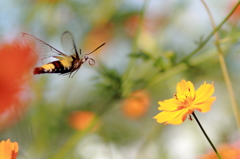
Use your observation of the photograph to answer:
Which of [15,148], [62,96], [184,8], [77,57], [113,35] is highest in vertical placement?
[113,35]

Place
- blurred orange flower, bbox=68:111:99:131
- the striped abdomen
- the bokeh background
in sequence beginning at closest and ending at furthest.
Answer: the striped abdomen < the bokeh background < blurred orange flower, bbox=68:111:99:131

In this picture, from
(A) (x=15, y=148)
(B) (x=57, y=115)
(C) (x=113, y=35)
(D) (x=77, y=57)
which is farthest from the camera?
(C) (x=113, y=35)

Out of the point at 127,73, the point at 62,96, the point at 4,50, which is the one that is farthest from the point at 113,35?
the point at 4,50

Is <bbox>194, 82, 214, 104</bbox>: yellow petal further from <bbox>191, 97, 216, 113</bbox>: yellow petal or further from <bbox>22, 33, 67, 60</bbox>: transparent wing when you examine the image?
<bbox>22, 33, 67, 60</bbox>: transparent wing

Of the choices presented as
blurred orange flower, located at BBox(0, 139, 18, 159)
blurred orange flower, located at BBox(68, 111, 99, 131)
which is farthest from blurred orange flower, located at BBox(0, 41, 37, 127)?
blurred orange flower, located at BBox(68, 111, 99, 131)

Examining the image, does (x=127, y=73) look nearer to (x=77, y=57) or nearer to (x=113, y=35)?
(x=77, y=57)
